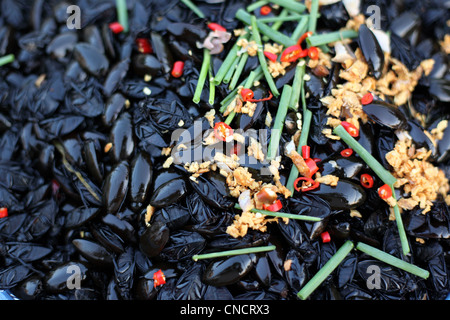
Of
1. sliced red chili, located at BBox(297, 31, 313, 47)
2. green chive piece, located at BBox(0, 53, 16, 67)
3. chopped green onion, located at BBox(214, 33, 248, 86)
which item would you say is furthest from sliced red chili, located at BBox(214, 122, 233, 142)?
green chive piece, located at BBox(0, 53, 16, 67)

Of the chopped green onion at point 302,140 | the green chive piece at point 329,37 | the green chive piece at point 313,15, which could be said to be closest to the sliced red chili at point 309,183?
the chopped green onion at point 302,140

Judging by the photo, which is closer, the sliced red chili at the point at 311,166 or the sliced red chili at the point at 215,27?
the sliced red chili at the point at 311,166

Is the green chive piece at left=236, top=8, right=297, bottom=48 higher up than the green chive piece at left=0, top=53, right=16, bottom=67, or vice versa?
the green chive piece at left=236, top=8, right=297, bottom=48

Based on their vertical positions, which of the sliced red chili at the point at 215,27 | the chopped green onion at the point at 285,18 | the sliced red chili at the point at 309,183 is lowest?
the sliced red chili at the point at 309,183

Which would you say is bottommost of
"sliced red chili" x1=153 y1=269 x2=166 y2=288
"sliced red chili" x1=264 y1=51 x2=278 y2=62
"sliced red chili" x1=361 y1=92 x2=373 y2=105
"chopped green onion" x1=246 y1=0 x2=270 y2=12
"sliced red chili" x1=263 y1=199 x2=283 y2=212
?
"sliced red chili" x1=153 y1=269 x2=166 y2=288

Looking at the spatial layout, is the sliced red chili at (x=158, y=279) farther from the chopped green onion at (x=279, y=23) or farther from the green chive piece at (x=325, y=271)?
the chopped green onion at (x=279, y=23)

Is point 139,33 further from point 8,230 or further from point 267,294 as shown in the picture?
point 267,294

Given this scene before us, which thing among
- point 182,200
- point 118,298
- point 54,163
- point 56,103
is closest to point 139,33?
point 56,103

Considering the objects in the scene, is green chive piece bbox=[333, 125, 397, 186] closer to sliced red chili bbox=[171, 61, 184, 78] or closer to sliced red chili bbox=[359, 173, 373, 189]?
sliced red chili bbox=[359, 173, 373, 189]
